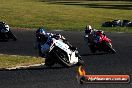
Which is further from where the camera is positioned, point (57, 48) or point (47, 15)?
point (47, 15)

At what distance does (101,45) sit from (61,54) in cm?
565

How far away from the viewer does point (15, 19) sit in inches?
2169

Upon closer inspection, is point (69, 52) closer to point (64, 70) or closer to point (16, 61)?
point (64, 70)

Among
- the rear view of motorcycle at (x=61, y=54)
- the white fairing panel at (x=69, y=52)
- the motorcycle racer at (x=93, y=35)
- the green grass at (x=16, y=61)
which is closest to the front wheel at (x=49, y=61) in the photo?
the rear view of motorcycle at (x=61, y=54)

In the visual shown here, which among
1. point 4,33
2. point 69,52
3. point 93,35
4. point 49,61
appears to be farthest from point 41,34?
point 4,33

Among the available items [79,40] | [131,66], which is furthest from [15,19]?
[131,66]

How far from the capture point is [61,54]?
68.3ft

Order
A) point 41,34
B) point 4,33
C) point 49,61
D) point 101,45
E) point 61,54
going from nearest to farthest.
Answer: point 61,54 < point 49,61 < point 41,34 < point 101,45 < point 4,33

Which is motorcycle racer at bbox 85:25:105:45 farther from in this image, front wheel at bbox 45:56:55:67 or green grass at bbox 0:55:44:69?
front wheel at bbox 45:56:55:67

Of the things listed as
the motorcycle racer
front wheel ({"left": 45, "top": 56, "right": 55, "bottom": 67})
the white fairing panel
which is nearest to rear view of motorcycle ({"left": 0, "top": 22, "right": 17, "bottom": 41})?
the motorcycle racer

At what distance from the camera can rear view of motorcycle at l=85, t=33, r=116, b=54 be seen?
2577 cm

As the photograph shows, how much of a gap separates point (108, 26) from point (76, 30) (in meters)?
3.81

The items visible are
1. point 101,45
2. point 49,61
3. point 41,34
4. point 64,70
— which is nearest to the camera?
point 64,70

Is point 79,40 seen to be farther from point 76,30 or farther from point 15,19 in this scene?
point 15,19
